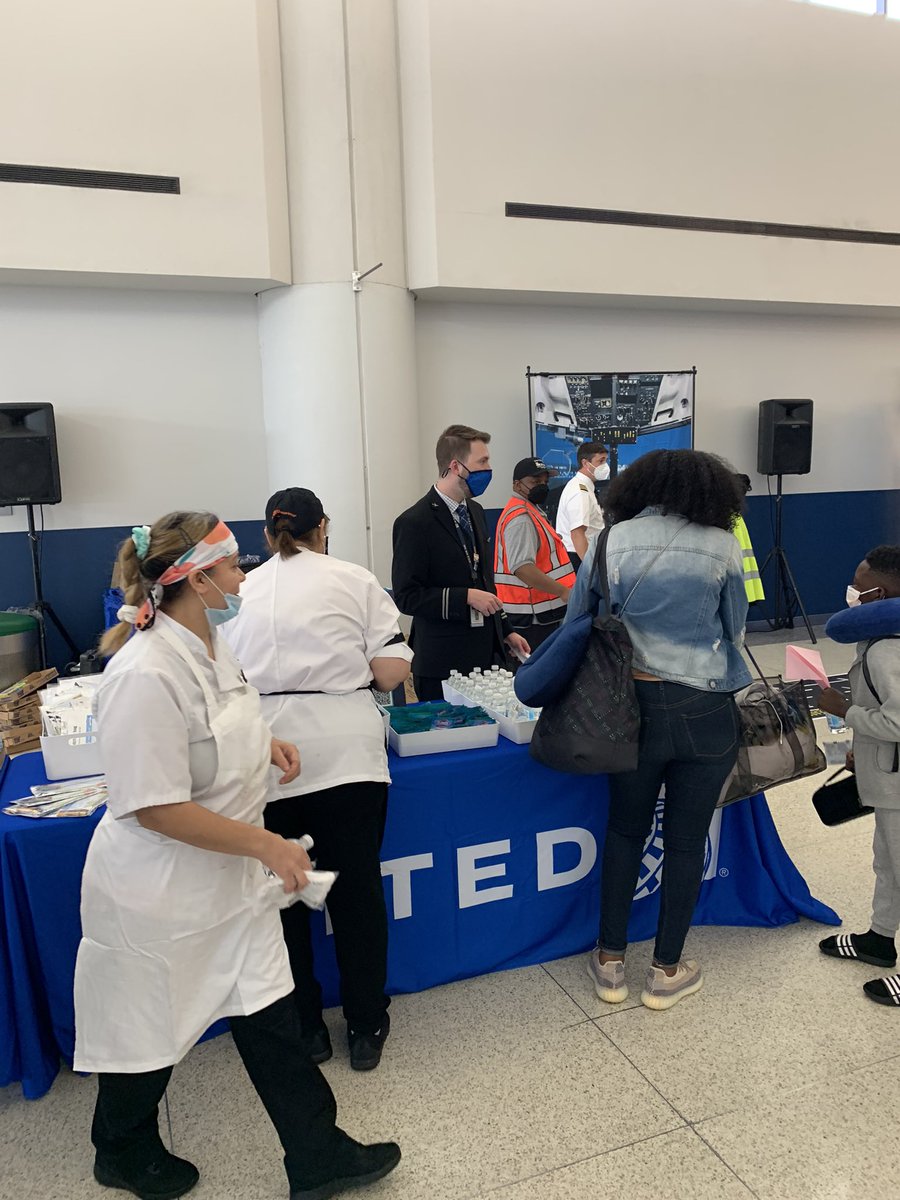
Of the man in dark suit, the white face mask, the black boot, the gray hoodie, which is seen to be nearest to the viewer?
the black boot

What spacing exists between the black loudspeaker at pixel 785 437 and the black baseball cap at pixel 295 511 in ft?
19.0

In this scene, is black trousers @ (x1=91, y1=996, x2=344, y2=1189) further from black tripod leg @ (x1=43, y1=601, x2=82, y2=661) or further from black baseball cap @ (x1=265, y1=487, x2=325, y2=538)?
black tripod leg @ (x1=43, y1=601, x2=82, y2=661)

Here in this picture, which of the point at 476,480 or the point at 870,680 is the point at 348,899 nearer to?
the point at 870,680

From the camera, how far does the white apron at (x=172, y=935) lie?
151cm

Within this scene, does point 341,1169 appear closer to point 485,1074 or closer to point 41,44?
point 485,1074

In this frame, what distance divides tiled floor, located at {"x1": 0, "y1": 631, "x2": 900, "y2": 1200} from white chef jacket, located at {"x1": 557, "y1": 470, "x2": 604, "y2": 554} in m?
3.36

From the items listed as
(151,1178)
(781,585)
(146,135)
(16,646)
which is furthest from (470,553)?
(781,585)

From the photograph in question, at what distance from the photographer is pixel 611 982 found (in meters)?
2.42

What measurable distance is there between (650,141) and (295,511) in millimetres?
5454

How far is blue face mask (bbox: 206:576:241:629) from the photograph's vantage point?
1615 mm

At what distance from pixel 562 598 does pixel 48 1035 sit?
8.75 ft

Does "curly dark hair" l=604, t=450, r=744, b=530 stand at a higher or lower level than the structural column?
lower

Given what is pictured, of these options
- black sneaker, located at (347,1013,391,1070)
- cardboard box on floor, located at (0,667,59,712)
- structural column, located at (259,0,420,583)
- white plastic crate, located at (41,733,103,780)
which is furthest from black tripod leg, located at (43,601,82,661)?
black sneaker, located at (347,1013,391,1070)

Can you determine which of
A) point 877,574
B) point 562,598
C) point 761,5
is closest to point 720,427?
point 761,5
